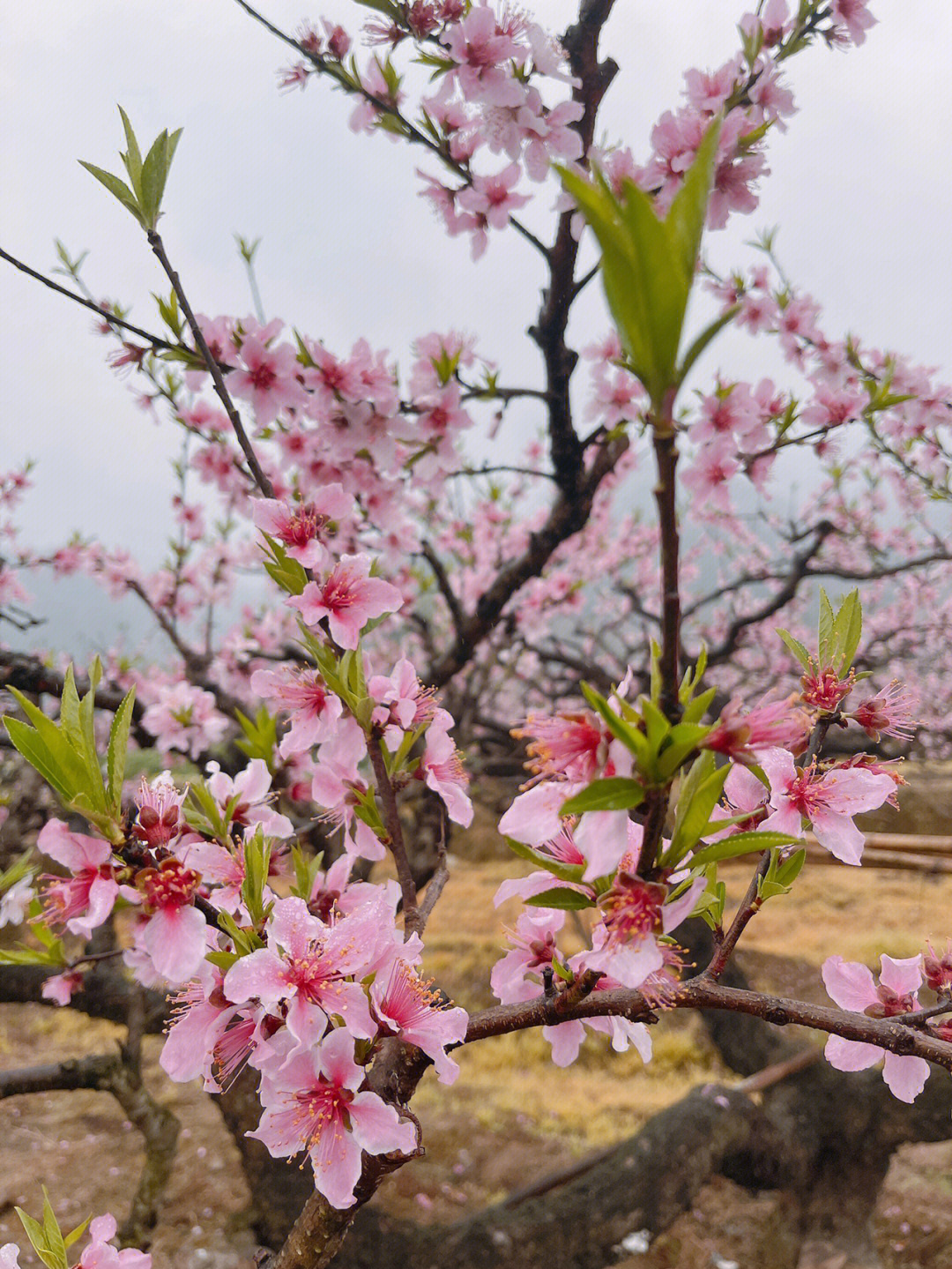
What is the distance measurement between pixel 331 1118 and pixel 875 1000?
0.67m

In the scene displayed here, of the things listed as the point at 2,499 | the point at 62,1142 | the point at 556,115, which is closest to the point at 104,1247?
the point at 556,115

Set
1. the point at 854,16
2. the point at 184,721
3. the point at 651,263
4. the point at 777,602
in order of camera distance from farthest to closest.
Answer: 1. the point at 777,602
2. the point at 184,721
3. the point at 854,16
4. the point at 651,263

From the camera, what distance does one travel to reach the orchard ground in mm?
2850

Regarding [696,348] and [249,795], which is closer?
[696,348]

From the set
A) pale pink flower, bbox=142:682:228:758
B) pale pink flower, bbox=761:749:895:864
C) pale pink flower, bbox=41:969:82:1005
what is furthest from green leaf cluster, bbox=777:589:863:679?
pale pink flower, bbox=142:682:228:758

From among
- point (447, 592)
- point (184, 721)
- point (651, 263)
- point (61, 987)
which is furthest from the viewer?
point (447, 592)

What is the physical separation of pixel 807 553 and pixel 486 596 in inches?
99.2

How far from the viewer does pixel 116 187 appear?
1.03 metres

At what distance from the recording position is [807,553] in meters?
4.32

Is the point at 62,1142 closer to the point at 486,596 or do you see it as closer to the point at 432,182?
the point at 486,596

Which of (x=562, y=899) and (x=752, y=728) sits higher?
(x=752, y=728)

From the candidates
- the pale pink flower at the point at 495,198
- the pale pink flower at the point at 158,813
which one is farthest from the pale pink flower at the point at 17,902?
the pale pink flower at the point at 495,198

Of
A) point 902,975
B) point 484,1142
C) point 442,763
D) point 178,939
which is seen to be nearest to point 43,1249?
point 178,939

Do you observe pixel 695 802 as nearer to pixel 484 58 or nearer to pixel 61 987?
pixel 484 58
